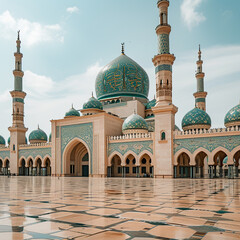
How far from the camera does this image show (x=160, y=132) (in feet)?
59.2

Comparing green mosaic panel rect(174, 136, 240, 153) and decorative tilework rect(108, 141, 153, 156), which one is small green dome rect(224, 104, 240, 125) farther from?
decorative tilework rect(108, 141, 153, 156)

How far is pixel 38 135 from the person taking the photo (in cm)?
2861

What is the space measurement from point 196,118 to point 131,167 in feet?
20.4

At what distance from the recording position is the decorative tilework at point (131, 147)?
18.8 m

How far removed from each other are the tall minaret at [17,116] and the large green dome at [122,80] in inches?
299

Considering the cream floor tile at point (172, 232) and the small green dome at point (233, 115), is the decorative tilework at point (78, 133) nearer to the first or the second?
the small green dome at point (233, 115)

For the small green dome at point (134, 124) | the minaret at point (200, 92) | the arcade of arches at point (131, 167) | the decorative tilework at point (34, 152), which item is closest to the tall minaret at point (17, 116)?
the decorative tilework at point (34, 152)

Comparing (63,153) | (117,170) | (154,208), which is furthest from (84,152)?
→ (154,208)

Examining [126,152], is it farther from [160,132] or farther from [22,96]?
[22,96]

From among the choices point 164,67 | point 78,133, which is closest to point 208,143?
point 164,67

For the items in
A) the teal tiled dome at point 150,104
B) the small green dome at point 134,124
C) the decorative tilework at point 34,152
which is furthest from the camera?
the teal tiled dome at point 150,104

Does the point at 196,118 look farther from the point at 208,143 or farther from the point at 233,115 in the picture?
the point at 208,143

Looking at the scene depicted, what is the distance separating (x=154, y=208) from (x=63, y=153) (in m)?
19.4

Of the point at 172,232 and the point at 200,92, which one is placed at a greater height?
the point at 200,92
